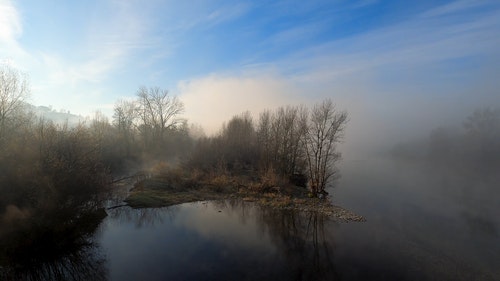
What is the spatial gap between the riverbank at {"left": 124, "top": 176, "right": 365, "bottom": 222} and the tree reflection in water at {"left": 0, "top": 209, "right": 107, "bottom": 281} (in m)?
8.96

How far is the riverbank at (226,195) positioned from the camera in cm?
2595

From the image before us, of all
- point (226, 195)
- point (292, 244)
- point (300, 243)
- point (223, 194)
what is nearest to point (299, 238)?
point (300, 243)

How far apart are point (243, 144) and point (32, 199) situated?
138 ft

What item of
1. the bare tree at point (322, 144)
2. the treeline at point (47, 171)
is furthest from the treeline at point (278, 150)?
the treeline at point (47, 171)

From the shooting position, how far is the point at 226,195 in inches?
1241

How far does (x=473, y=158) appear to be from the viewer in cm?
7631

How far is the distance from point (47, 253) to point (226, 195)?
61.7ft

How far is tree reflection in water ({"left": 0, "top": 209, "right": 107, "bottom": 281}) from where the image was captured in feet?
42.0

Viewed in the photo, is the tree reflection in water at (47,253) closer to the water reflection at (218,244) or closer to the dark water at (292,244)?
the dark water at (292,244)

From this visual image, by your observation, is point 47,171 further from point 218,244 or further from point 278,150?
point 278,150

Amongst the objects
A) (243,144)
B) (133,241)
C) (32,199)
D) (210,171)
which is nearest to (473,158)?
(243,144)

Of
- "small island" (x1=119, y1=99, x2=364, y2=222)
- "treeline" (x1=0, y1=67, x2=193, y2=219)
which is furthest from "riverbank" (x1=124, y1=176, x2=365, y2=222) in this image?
"treeline" (x1=0, y1=67, x2=193, y2=219)

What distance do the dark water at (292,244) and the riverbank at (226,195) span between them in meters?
1.60

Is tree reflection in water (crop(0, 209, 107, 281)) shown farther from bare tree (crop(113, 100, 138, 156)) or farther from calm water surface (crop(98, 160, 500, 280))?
bare tree (crop(113, 100, 138, 156))
